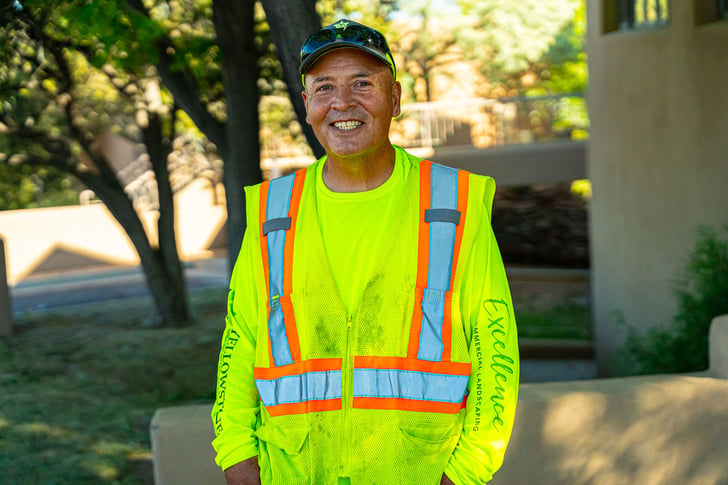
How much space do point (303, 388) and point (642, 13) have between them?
793 centimetres

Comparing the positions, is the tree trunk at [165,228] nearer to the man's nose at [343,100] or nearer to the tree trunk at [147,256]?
the tree trunk at [147,256]

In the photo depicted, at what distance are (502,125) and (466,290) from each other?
1652cm

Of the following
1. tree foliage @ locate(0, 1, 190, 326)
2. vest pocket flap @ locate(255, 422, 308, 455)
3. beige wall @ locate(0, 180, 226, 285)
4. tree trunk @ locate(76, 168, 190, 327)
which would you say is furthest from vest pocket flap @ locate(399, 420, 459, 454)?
beige wall @ locate(0, 180, 226, 285)

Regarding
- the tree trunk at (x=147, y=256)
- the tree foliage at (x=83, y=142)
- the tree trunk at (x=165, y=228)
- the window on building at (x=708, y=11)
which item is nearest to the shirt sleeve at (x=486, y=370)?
the window on building at (x=708, y=11)

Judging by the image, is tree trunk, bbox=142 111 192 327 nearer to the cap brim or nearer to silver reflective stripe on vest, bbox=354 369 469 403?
the cap brim

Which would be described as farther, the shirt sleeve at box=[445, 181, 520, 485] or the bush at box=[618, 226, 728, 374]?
the bush at box=[618, 226, 728, 374]

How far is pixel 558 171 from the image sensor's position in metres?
17.4

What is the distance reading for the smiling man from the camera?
2201 mm

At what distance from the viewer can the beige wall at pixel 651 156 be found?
7.45 m

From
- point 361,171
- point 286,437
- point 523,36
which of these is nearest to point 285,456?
point 286,437

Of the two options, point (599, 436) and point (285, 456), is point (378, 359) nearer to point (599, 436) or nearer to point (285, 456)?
point (285, 456)

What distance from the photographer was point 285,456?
2.27 metres

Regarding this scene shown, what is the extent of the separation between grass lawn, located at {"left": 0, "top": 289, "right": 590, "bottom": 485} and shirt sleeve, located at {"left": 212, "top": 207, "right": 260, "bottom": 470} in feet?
12.1

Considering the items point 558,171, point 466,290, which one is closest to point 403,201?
point 466,290
